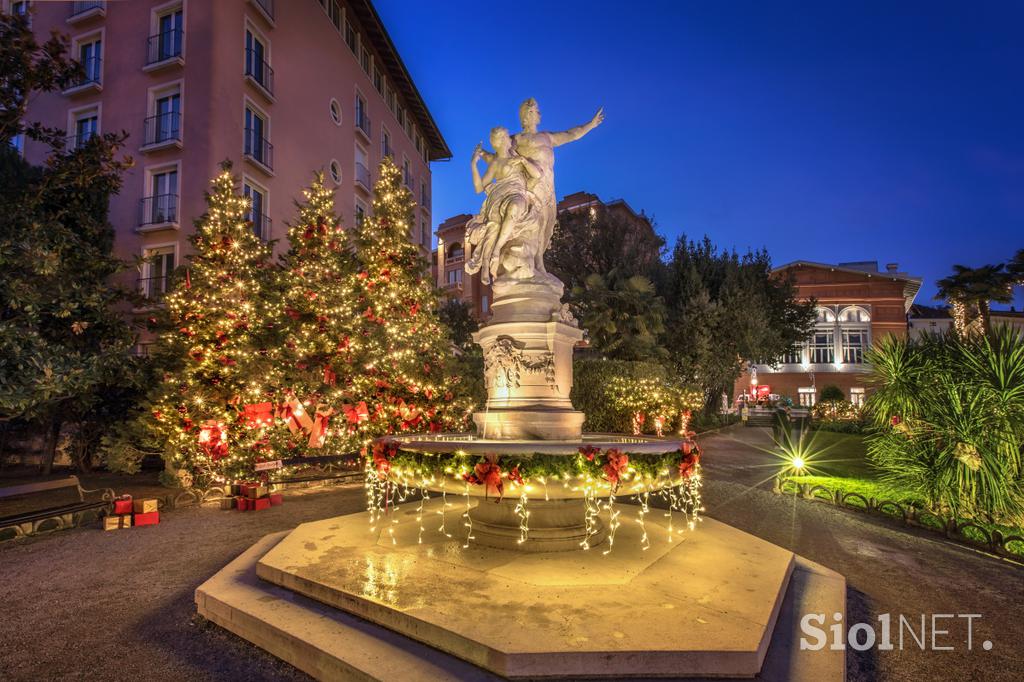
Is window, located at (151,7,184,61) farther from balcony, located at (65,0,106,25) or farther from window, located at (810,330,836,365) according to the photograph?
window, located at (810,330,836,365)

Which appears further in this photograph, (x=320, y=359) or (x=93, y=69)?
(x=93, y=69)

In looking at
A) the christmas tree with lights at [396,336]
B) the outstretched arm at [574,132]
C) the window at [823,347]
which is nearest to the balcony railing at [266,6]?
the christmas tree with lights at [396,336]

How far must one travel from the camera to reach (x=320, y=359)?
12.8 metres

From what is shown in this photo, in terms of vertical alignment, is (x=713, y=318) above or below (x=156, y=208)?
below

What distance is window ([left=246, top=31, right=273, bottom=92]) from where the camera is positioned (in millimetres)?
19766

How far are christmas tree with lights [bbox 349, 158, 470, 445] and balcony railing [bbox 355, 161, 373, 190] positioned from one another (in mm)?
12217

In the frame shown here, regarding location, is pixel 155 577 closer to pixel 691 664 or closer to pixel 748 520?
pixel 691 664

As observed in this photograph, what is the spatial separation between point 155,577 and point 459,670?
14.3 ft

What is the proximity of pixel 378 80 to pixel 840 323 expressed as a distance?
53.3 m

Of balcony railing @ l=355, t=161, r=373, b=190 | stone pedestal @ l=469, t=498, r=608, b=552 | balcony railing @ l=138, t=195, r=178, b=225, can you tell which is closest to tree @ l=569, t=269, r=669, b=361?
balcony railing @ l=355, t=161, r=373, b=190

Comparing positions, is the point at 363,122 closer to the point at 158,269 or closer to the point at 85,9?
the point at 85,9

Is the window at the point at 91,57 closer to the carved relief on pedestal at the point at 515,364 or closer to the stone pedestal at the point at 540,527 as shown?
the carved relief on pedestal at the point at 515,364

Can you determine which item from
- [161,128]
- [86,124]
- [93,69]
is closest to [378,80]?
[93,69]

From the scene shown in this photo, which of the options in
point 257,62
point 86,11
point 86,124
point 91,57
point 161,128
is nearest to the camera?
point 161,128
